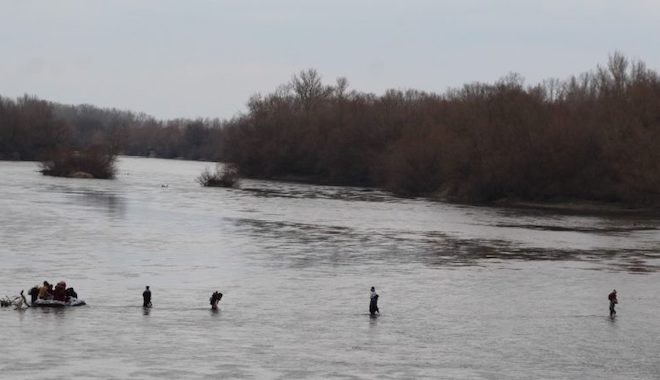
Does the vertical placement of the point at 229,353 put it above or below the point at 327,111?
below

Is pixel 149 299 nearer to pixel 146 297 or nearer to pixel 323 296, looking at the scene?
pixel 146 297

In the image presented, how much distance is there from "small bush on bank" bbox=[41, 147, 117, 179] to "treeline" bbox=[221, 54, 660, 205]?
30351mm

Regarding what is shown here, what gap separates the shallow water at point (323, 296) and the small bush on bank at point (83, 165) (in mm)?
50837

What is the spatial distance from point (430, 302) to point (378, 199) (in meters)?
68.3

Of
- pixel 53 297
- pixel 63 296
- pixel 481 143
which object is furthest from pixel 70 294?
pixel 481 143

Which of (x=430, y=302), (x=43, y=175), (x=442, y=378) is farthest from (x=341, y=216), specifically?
(x=43, y=175)

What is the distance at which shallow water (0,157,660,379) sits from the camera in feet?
84.9

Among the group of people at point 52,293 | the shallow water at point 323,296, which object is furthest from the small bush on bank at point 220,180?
the group of people at point 52,293

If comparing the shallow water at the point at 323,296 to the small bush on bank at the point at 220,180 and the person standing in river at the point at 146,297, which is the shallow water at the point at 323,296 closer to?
the person standing in river at the point at 146,297

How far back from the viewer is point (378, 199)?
104250 millimetres

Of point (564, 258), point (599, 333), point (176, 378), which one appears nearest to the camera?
point (176, 378)

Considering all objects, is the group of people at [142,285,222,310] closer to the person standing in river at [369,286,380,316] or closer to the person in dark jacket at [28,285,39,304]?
the person in dark jacket at [28,285,39,304]

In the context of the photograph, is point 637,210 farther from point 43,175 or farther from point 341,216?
point 43,175

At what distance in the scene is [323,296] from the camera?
36.9m
